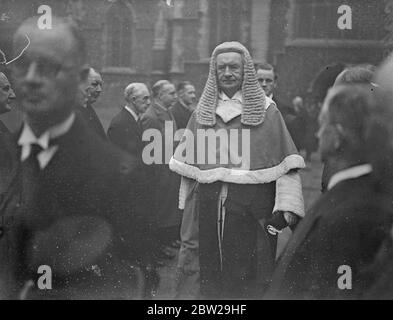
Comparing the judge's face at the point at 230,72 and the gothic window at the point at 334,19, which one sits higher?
the gothic window at the point at 334,19

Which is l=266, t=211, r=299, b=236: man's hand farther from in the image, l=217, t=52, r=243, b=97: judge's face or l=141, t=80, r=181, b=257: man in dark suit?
l=217, t=52, r=243, b=97: judge's face

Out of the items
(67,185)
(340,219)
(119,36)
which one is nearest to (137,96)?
(119,36)

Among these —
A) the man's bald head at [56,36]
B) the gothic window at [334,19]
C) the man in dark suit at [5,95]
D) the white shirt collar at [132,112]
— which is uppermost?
the gothic window at [334,19]

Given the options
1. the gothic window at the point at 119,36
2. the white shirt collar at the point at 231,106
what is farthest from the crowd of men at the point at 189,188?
the gothic window at the point at 119,36

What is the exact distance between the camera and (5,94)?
5.02 meters

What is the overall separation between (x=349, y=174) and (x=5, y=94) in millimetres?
2339

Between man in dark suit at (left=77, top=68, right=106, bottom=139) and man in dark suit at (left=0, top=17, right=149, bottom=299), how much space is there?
0.15 feet

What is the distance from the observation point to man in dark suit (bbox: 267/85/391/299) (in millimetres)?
4746

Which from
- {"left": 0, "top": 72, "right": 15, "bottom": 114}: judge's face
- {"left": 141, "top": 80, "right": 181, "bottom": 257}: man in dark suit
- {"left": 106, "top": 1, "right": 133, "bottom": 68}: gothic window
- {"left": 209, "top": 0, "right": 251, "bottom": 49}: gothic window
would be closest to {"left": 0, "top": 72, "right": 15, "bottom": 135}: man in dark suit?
{"left": 0, "top": 72, "right": 15, "bottom": 114}: judge's face

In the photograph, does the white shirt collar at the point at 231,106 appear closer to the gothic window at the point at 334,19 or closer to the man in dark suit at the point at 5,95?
the gothic window at the point at 334,19

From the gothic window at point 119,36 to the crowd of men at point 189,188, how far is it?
0.17 meters

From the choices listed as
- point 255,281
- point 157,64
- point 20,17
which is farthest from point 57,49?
point 255,281

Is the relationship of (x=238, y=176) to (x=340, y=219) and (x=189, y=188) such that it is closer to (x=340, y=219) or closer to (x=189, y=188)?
(x=189, y=188)

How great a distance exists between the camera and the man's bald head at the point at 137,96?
495 centimetres
